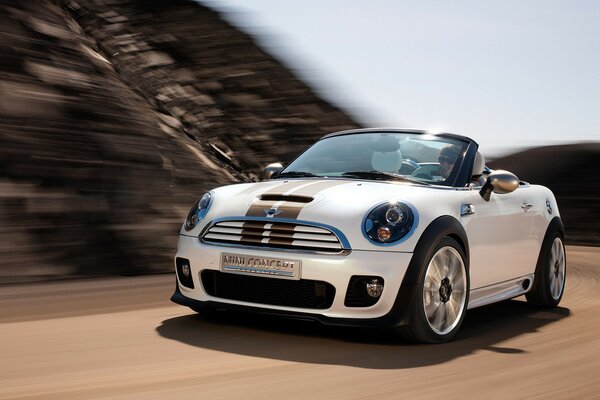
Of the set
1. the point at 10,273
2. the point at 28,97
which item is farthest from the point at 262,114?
the point at 10,273

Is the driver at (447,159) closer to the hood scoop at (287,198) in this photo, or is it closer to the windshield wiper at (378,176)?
the windshield wiper at (378,176)

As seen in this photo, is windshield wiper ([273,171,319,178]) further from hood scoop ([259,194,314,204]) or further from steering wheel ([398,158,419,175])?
hood scoop ([259,194,314,204])

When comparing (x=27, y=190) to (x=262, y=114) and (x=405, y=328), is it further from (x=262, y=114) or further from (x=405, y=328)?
(x=262, y=114)

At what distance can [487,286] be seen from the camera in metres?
5.93

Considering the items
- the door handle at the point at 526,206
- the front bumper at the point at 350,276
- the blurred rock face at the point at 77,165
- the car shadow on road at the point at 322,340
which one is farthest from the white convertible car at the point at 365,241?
the blurred rock face at the point at 77,165

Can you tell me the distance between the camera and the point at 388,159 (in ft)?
20.0

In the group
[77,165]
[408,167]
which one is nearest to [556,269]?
[408,167]

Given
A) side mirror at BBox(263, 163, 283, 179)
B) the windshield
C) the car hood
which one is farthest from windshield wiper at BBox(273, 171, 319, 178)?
the car hood

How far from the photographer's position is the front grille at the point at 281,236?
495 centimetres

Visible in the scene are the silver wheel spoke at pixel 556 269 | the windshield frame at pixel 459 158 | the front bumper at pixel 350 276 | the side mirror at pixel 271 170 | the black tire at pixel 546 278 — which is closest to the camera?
the front bumper at pixel 350 276

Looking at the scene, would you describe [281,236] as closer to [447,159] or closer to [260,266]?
[260,266]

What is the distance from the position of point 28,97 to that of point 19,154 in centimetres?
81

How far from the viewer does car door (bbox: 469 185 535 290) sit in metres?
5.74

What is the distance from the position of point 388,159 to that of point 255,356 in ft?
6.63
